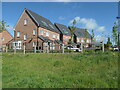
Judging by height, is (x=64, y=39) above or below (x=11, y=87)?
above

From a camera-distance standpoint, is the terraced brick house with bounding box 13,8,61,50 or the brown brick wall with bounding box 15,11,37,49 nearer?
→ the terraced brick house with bounding box 13,8,61,50

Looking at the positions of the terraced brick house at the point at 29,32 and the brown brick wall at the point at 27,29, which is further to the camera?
the brown brick wall at the point at 27,29

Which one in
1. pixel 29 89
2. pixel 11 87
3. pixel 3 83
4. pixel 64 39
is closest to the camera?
pixel 29 89

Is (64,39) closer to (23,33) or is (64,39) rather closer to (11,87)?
(23,33)

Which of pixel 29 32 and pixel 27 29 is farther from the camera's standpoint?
pixel 27 29

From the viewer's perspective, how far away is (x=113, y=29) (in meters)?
34.5

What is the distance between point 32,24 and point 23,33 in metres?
3.82

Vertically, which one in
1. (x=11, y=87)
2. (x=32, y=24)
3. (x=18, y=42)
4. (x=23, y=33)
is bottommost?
(x=11, y=87)

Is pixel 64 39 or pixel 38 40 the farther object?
pixel 64 39

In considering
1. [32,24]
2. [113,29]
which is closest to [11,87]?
[32,24]

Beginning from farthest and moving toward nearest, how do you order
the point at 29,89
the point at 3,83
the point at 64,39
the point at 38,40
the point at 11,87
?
the point at 64,39
the point at 38,40
the point at 3,83
the point at 11,87
the point at 29,89

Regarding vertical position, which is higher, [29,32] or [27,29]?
[27,29]

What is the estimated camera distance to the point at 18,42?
33125 millimetres

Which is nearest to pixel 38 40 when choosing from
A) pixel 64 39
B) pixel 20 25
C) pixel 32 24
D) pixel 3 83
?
pixel 32 24
